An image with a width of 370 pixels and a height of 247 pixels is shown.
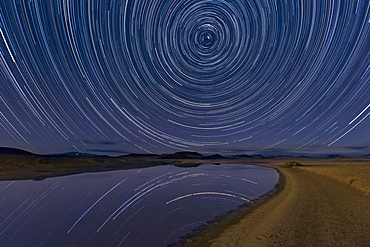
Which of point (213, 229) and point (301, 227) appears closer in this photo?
point (301, 227)

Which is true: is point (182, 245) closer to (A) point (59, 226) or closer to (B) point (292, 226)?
(B) point (292, 226)

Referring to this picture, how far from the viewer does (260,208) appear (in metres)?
15.5

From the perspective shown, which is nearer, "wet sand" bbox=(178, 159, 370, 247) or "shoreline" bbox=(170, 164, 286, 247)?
"wet sand" bbox=(178, 159, 370, 247)

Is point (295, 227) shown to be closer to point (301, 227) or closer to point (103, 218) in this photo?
point (301, 227)

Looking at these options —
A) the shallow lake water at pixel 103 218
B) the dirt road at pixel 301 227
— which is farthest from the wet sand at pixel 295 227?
the shallow lake water at pixel 103 218

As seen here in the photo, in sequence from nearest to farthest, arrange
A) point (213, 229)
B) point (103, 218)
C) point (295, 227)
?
point (295, 227) < point (213, 229) < point (103, 218)

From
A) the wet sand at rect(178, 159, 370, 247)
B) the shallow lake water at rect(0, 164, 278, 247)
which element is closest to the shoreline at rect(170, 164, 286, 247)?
the wet sand at rect(178, 159, 370, 247)

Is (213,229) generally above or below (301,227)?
below

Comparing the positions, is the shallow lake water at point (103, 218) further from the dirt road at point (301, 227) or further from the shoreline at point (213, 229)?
the dirt road at point (301, 227)

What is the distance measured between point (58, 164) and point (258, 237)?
6141 cm

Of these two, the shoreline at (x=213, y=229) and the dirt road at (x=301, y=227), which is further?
the shoreline at (x=213, y=229)

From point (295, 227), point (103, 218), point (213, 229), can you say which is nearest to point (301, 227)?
point (295, 227)

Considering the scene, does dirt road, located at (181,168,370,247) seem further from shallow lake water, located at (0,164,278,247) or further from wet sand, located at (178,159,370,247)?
shallow lake water, located at (0,164,278,247)

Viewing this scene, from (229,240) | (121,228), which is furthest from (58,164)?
(229,240)
